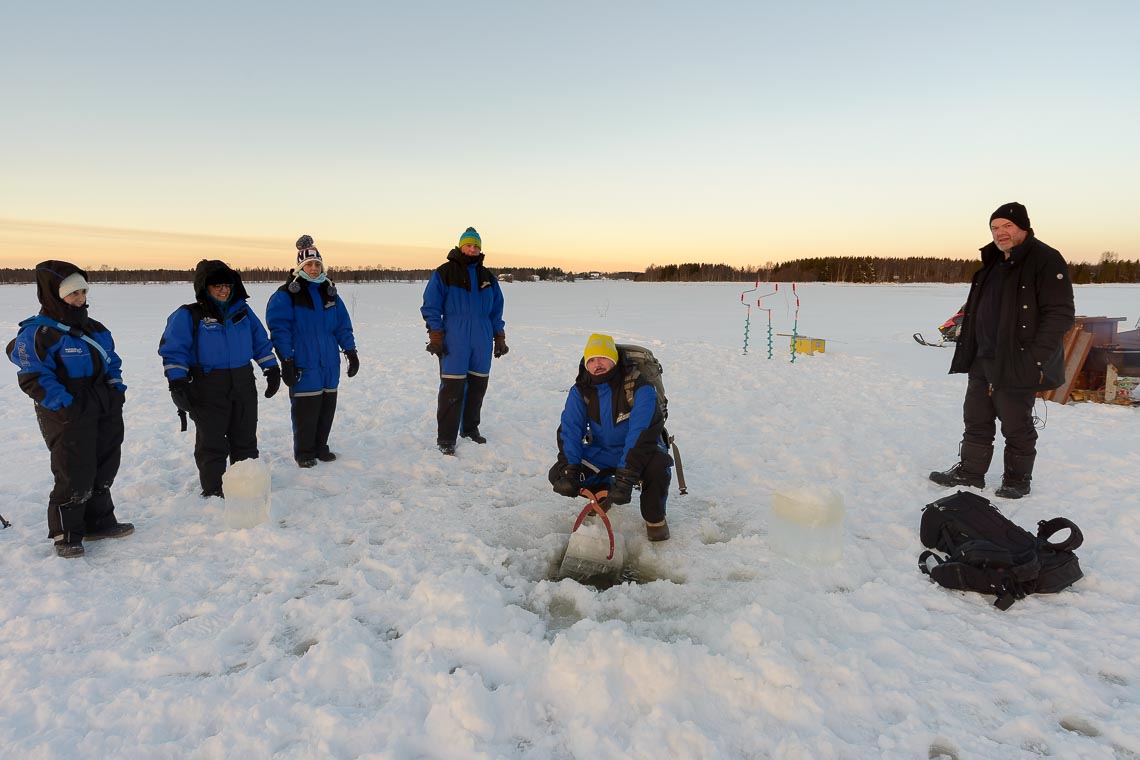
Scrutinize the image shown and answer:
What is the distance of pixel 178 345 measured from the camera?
13.1 feet

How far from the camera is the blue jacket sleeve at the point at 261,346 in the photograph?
14.7ft

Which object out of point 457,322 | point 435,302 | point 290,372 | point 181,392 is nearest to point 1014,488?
point 457,322

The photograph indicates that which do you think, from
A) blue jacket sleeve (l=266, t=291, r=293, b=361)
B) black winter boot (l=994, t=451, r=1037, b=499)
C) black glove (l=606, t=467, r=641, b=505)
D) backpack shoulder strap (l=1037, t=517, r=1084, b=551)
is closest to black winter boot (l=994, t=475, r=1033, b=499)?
black winter boot (l=994, t=451, r=1037, b=499)

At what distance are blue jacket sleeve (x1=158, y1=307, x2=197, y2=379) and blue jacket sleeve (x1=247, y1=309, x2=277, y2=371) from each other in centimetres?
46

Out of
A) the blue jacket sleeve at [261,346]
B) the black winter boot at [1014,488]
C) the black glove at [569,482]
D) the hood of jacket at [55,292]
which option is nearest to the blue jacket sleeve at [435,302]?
the blue jacket sleeve at [261,346]

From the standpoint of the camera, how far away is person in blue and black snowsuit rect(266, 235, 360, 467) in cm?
490

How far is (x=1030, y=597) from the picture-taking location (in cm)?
310

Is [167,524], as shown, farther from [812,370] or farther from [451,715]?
[812,370]

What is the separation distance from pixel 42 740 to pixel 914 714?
3.37 m

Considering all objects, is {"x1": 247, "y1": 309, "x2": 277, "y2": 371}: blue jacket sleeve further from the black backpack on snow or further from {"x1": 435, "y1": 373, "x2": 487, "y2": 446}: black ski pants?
the black backpack on snow

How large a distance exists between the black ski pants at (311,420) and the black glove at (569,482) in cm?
255

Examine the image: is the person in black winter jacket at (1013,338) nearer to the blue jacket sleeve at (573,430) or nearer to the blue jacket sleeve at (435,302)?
the blue jacket sleeve at (573,430)

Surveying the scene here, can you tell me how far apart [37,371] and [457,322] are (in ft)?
10.0

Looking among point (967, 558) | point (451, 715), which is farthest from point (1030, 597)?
point (451, 715)
